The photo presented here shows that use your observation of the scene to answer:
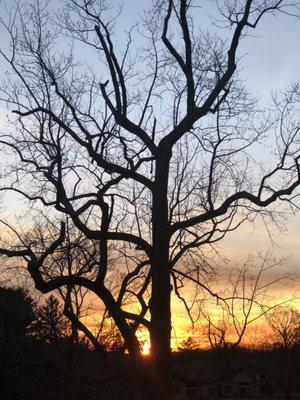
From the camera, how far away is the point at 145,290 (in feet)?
41.5

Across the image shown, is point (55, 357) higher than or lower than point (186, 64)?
lower

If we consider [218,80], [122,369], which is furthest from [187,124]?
[122,369]

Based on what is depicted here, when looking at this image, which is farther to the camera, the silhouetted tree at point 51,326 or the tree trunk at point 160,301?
the silhouetted tree at point 51,326

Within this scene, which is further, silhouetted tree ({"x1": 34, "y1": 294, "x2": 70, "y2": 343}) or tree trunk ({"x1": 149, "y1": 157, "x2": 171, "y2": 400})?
silhouetted tree ({"x1": 34, "y1": 294, "x2": 70, "y2": 343})

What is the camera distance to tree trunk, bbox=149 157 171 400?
1075cm

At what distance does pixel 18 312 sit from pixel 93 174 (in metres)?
6.22

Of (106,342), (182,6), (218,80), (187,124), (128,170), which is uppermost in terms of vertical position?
Answer: (182,6)

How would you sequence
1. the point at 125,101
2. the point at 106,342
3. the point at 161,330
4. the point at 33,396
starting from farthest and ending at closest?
the point at 106,342, the point at 33,396, the point at 125,101, the point at 161,330

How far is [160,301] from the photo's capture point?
36.9 ft

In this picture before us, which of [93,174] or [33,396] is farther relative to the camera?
[33,396]

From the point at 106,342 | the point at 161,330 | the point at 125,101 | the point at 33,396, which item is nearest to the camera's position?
the point at 161,330

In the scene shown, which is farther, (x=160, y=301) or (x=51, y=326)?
(x=51, y=326)

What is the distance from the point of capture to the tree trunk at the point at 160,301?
10.8 metres

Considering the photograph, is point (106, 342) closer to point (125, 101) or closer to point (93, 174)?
point (93, 174)
